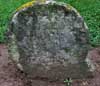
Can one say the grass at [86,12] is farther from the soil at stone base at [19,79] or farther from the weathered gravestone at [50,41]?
the weathered gravestone at [50,41]

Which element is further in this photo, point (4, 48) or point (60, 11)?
point (4, 48)

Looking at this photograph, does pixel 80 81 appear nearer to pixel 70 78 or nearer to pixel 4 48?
pixel 70 78

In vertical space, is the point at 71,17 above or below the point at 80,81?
above

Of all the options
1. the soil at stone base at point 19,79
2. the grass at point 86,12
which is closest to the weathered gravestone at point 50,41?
the soil at stone base at point 19,79

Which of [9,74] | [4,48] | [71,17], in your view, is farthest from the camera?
[4,48]

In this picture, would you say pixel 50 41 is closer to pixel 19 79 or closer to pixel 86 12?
pixel 19 79

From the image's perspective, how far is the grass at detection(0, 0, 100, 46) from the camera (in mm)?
7531

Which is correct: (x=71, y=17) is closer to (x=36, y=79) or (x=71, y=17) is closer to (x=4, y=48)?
(x=36, y=79)

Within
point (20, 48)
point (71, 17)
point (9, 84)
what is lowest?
point (9, 84)

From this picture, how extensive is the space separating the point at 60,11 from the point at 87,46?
67cm

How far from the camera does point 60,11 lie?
217 inches

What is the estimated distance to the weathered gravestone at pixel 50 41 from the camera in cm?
552

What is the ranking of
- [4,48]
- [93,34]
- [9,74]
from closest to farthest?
1. [9,74]
2. [4,48]
3. [93,34]

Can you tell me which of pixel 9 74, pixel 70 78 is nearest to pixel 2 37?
pixel 9 74
